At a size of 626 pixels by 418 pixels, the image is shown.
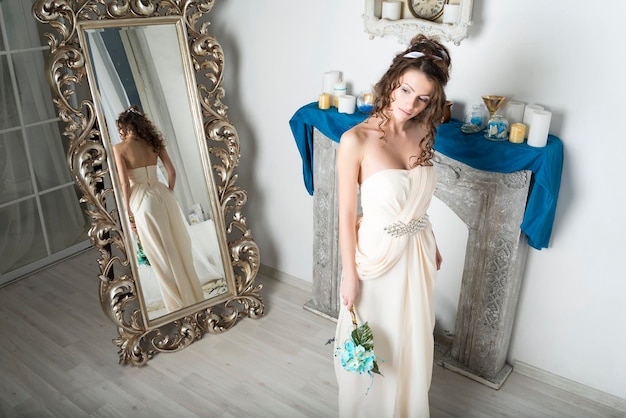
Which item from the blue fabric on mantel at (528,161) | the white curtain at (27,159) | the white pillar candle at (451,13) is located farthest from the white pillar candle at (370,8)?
the white curtain at (27,159)

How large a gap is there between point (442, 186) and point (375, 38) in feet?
2.52

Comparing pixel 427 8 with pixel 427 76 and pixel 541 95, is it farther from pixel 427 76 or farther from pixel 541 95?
pixel 427 76

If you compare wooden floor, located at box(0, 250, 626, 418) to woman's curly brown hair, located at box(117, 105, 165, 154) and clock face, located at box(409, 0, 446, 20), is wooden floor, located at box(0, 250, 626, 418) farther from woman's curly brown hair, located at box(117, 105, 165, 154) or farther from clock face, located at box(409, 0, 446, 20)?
clock face, located at box(409, 0, 446, 20)

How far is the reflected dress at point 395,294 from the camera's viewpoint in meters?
1.88

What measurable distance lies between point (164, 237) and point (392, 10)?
5.03 feet

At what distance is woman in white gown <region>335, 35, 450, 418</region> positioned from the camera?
181 cm

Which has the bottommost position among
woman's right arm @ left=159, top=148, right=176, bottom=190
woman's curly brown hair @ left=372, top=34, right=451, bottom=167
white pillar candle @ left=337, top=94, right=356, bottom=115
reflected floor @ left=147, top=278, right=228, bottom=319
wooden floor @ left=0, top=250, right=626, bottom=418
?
wooden floor @ left=0, top=250, right=626, bottom=418

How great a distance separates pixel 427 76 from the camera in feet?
5.70

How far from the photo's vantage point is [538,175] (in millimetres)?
2146

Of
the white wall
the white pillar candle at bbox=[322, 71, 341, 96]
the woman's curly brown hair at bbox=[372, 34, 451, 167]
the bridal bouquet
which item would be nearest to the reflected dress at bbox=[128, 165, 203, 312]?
the white wall

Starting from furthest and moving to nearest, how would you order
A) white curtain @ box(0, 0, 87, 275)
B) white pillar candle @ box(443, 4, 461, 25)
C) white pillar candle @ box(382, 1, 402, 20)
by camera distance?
white curtain @ box(0, 0, 87, 275), white pillar candle @ box(382, 1, 402, 20), white pillar candle @ box(443, 4, 461, 25)

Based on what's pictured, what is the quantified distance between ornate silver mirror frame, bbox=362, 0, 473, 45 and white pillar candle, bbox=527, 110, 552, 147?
1.46ft

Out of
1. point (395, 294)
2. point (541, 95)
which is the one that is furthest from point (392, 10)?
point (395, 294)

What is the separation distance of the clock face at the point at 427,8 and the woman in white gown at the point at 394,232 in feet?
1.68
